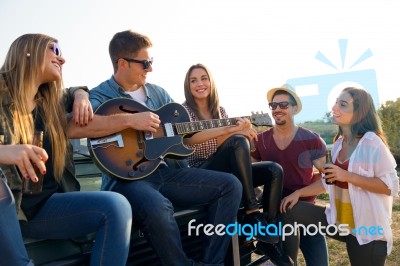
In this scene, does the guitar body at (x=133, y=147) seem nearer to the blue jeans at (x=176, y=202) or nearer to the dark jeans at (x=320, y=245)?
the blue jeans at (x=176, y=202)

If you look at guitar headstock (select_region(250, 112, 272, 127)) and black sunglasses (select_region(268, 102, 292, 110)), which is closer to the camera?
black sunglasses (select_region(268, 102, 292, 110))

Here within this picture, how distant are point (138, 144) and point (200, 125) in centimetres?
63

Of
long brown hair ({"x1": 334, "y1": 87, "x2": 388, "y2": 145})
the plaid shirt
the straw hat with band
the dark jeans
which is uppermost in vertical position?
the straw hat with band

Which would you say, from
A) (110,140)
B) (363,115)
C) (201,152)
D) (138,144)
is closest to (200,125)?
(201,152)

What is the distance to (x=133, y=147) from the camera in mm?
2436

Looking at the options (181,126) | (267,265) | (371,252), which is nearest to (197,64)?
(181,126)

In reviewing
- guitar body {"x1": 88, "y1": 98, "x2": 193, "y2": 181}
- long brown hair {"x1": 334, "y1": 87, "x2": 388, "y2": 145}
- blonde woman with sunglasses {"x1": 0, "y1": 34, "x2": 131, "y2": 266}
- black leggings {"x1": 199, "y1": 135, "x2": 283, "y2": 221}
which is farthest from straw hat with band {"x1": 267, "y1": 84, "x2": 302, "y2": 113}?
blonde woman with sunglasses {"x1": 0, "y1": 34, "x2": 131, "y2": 266}

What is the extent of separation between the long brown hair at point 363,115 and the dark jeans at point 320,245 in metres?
0.70

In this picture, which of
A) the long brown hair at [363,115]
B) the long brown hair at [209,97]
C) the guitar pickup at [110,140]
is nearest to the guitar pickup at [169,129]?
the guitar pickup at [110,140]

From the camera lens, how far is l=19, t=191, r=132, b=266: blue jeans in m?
1.75

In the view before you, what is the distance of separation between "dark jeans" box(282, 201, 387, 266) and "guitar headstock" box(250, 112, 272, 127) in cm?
87

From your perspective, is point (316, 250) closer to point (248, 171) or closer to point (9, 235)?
point (248, 171)

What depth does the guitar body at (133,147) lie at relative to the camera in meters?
2.30

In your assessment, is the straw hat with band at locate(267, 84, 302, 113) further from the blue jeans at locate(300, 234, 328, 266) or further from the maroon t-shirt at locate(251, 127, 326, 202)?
the blue jeans at locate(300, 234, 328, 266)
